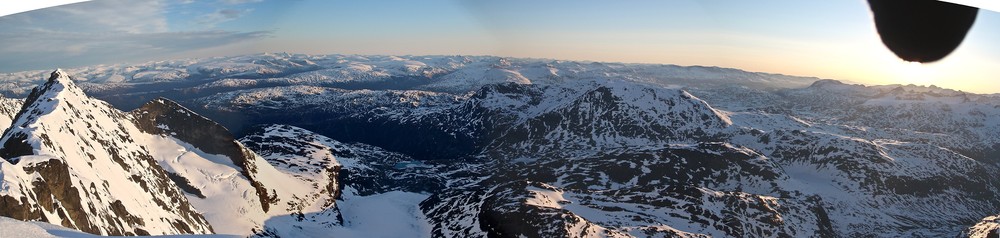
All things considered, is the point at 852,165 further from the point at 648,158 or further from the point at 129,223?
the point at 129,223

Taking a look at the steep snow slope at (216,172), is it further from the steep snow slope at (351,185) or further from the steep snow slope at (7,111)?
the steep snow slope at (7,111)

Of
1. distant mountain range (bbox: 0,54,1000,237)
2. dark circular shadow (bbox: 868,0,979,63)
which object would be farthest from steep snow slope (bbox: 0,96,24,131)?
dark circular shadow (bbox: 868,0,979,63)

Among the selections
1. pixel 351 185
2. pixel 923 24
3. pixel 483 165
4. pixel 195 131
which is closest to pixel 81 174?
pixel 195 131

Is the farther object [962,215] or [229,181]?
[962,215]

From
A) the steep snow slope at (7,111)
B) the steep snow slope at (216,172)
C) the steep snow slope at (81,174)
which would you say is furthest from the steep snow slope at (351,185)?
the steep snow slope at (7,111)

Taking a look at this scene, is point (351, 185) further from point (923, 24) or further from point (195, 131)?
point (923, 24)

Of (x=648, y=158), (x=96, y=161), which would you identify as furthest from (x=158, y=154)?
(x=648, y=158)

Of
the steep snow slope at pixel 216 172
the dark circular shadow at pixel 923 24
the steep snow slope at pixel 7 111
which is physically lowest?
the steep snow slope at pixel 216 172
